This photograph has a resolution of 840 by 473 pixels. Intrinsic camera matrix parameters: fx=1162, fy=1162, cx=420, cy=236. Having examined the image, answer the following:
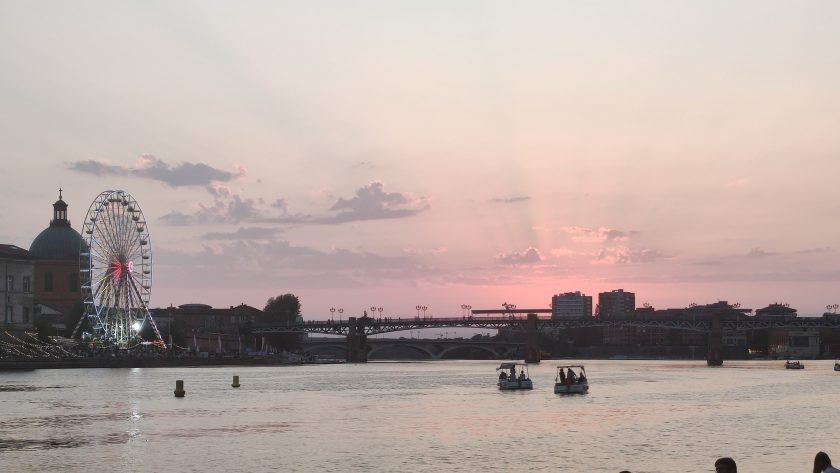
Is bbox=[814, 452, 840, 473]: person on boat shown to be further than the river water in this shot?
No

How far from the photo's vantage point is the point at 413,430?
8062 cm

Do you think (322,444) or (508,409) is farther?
(508,409)

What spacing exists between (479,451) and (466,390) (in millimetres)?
73672

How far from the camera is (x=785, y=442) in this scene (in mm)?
72312

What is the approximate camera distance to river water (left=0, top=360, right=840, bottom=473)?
61625mm

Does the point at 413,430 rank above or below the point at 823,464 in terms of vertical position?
below

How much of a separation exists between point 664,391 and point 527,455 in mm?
76014

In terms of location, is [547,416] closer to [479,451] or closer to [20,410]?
[479,451]

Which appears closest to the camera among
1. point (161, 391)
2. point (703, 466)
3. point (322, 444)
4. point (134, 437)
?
point (703, 466)

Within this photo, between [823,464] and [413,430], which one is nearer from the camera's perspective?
[823,464]

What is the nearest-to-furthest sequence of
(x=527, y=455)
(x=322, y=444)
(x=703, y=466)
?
(x=703, y=466) → (x=527, y=455) → (x=322, y=444)

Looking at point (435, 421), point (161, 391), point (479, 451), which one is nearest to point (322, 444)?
point (479, 451)

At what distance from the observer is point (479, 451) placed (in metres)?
66.5

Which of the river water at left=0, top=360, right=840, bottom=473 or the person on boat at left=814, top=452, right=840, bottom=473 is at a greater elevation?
the person on boat at left=814, top=452, right=840, bottom=473
